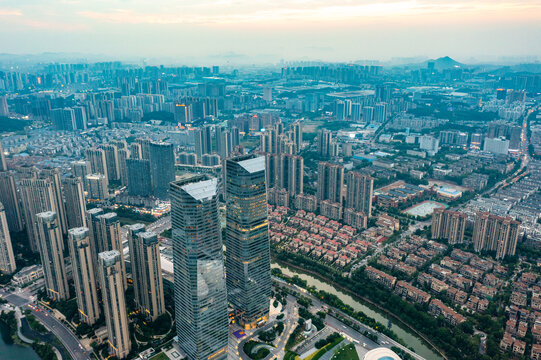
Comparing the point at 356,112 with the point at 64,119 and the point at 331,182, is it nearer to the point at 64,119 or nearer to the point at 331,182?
the point at 331,182

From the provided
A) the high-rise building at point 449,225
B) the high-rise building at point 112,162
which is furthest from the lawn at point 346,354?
the high-rise building at point 112,162

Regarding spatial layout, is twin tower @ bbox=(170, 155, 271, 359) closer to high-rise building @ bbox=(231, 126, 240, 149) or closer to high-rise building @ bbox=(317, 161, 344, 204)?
high-rise building @ bbox=(317, 161, 344, 204)

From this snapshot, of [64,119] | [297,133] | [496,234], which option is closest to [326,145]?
[297,133]

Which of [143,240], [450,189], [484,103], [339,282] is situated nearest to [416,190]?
[450,189]

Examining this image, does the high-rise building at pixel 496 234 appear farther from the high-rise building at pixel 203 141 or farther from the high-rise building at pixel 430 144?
the high-rise building at pixel 203 141

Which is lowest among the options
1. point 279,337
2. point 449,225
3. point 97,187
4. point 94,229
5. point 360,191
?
point 279,337

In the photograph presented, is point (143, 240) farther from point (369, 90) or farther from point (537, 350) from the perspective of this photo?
point (369, 90)
